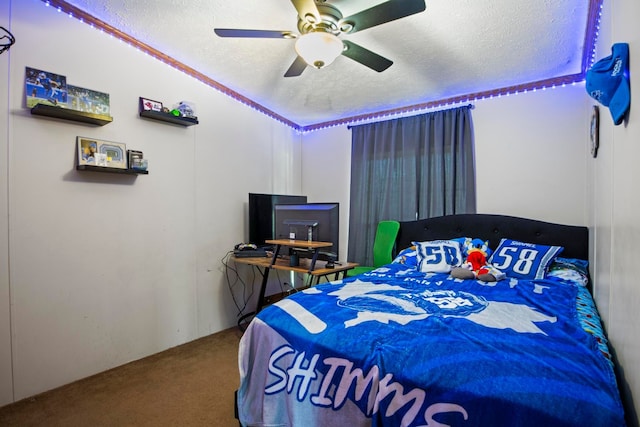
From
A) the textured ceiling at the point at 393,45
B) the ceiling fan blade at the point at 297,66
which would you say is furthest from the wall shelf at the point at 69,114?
the ceiling fan blade at the point at 297,66

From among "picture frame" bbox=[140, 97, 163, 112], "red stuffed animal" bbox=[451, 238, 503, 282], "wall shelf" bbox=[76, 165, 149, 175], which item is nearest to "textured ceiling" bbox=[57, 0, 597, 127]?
"picture frame" bbox=[140, 97, 163, 112]

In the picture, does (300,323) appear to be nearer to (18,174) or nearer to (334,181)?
(18,174)

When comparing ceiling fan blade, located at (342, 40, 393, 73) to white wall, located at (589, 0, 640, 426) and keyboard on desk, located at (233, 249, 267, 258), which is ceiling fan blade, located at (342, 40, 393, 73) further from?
keyboard on desk, located at (233, 249, 267, 258)

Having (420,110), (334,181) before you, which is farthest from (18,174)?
(420,110)

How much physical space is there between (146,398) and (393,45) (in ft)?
9.75

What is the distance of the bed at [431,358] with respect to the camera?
884 millimetres

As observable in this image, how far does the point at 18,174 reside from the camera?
1880 millimetres

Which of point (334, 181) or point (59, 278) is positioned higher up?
point (334, 181)

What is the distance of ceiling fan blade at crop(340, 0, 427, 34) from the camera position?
58.1 inches

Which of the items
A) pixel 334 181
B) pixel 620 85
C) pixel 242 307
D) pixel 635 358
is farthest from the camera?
pixel 334 181

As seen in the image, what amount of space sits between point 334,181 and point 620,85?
307 cm

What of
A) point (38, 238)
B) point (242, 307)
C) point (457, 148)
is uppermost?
point (457, 148)

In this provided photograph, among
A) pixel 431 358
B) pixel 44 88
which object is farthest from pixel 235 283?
pixel 431 358

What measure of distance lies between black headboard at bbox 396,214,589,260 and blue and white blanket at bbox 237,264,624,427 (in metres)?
0.97
